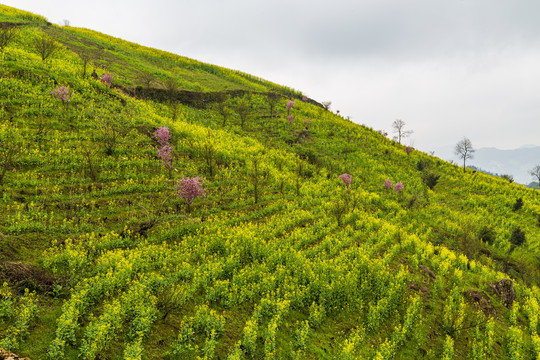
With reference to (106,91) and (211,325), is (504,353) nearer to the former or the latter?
(211,325)

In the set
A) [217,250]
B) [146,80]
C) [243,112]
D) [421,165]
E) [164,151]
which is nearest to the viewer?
[217,250]

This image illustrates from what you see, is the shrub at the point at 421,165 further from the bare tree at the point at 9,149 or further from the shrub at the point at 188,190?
the bare tree at the point at 9,149

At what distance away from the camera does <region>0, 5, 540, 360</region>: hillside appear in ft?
25.0

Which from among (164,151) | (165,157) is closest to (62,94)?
(164,151)

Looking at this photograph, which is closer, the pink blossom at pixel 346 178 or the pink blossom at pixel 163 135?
the pink blossom at pixel 163 135

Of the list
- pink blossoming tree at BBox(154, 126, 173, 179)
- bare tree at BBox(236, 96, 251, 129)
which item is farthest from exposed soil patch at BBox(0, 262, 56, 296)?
bare tree at BBox(236, 96, 251, 129)

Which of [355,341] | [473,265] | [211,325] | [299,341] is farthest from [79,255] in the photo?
[473,265]

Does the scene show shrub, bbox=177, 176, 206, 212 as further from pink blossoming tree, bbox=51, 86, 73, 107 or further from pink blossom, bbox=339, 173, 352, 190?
pink blossom, bbox=339, 173, 352, 190

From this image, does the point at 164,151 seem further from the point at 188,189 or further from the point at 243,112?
the point at 243,112

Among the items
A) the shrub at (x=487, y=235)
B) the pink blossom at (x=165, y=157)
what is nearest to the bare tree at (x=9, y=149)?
the pink blossom at (x=165, y=157)

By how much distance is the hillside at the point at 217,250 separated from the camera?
7629mm

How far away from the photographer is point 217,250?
40.1ft

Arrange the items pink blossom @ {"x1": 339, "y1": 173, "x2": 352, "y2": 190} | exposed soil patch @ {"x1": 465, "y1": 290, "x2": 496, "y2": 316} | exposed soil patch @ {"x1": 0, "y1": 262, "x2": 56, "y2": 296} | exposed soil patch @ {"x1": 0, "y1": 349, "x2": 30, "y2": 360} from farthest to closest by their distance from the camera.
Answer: pink blossom @ {"x1": 339, "y1": 173, "x2": 352, "y2": 190} < exposed soil patch @ {"x1": 465, "y1": 290, "x2": 496, "y2": 316} < exposed soil patch @ {"x1": 0, "y1": 262, "x2": 56, "y2": 296} < exposed soil patch @ {"x1": 0, "y1": 349, "x2": 30, "y2": 360}

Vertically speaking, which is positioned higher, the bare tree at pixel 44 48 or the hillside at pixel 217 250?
the bare tree at pixel 44 48
